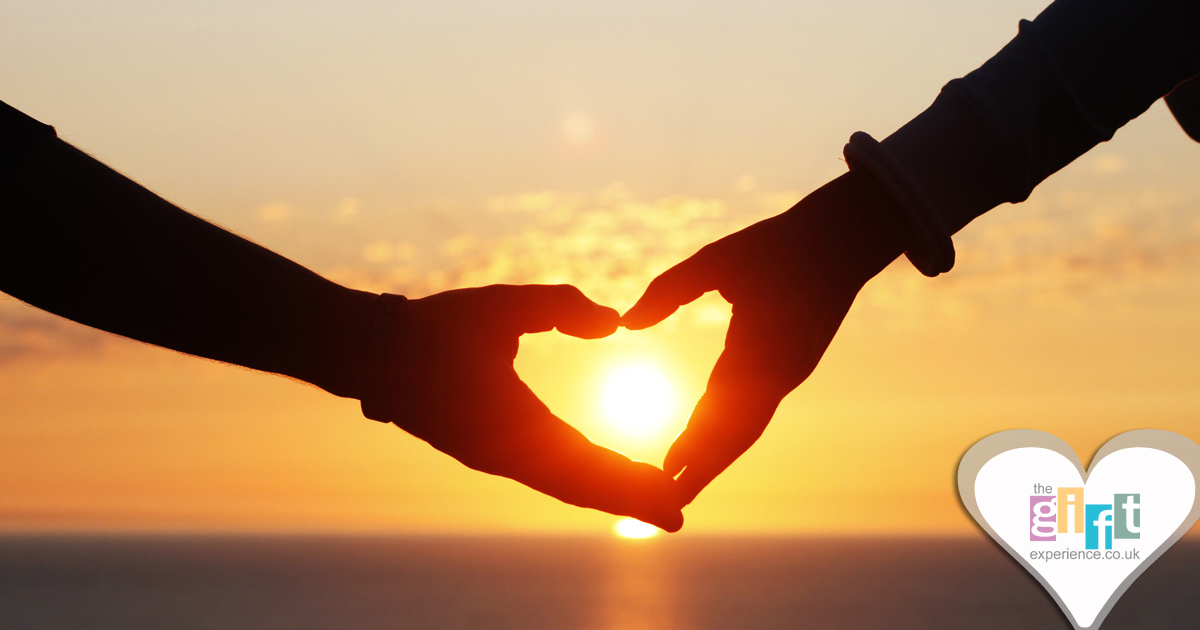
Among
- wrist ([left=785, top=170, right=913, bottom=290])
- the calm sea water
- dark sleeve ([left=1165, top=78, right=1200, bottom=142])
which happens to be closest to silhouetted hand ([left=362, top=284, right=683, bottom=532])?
wrist ([left=785, top=170, right=913, bottom=290])

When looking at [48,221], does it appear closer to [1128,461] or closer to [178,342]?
[178,342]

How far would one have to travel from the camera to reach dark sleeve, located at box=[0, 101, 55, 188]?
302 cm

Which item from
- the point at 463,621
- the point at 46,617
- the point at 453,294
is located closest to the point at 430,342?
the point at 453,294

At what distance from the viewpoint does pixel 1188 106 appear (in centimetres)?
387

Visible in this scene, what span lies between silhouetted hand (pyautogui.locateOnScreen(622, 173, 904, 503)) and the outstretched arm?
194 millimetres

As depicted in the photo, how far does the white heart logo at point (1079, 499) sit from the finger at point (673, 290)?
943 cm

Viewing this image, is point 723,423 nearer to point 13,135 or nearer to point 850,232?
point 850,232

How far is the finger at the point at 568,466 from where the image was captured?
3.70 meters

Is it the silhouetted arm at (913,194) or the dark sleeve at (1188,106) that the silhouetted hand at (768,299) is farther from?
the dark sleeve at (1188,106)

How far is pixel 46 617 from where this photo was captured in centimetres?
11488

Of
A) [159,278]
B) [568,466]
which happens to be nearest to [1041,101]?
[568,466]

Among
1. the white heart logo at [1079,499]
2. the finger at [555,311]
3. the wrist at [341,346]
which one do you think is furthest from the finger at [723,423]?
the white heart logo at [1079,499]

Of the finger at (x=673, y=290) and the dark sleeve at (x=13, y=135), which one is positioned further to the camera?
the finger at (x=673, y=290)

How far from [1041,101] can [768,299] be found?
126 centimetres
